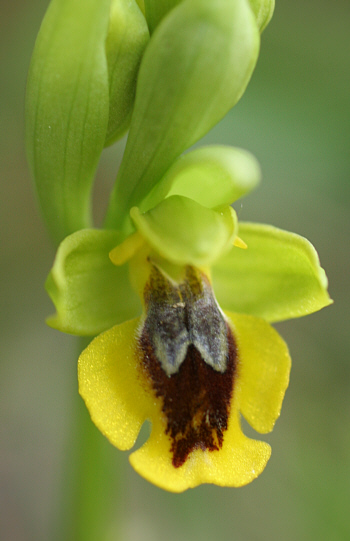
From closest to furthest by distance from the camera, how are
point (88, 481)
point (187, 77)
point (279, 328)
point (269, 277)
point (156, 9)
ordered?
point (187, 77) < point (156, 9) < point (269, 277) < point (88, 481) < point (279, 328)

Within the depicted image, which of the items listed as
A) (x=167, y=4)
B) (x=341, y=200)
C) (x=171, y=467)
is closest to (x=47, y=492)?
(x=171, y=467)

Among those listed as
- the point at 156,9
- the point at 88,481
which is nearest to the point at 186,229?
the point at 156,9

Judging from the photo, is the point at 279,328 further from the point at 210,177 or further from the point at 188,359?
the point at 210,177

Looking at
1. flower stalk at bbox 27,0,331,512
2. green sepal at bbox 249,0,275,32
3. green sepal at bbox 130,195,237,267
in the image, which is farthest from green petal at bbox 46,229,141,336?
green sepal at bbox 249,0,275,32

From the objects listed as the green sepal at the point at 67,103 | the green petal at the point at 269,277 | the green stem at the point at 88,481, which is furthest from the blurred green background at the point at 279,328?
the green sepal at the point at 67,103

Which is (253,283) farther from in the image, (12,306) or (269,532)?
(12,306)

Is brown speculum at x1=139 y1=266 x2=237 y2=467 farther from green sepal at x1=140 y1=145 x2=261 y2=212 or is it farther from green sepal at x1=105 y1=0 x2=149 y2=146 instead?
green sepal at x1=105 y1=0 x2=149 y2=146
